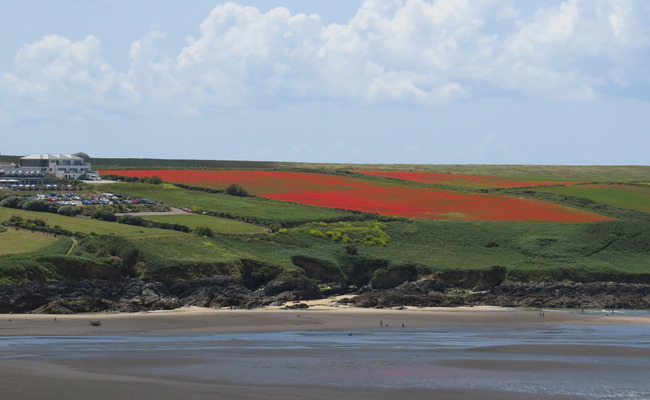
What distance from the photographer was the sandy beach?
3419cm

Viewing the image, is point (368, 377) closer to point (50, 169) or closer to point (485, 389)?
point (485, 389)

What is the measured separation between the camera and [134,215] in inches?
3893

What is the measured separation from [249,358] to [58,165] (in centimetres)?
10905

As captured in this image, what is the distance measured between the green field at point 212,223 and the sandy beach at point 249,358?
25837 millimetres

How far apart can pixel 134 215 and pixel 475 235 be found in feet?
120

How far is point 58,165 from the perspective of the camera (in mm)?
144375

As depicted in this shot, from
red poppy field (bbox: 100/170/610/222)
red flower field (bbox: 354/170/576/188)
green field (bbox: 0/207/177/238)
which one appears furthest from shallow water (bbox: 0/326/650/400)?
red flower field (bbox: 354/170/576/188)

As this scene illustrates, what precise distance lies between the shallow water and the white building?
96186mm

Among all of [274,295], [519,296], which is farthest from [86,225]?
[519,296]

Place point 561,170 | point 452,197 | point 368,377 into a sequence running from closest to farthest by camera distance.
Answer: point 368,377 → point 452,197 → point 561,170

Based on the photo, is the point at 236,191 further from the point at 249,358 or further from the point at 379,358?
the point at 379,358

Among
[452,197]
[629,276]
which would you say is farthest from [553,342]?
[452,197]

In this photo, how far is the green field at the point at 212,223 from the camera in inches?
3656

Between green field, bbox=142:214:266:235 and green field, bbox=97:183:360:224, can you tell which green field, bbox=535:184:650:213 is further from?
green field, bbox=142:214:266:235
